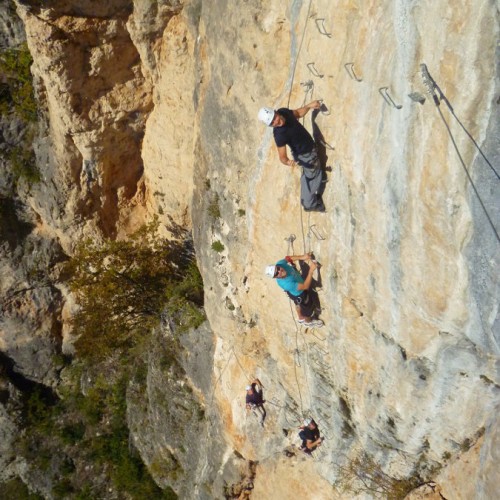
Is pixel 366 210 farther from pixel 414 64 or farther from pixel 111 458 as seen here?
pixel 111 458

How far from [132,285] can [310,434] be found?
19.4ft

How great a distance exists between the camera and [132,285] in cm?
1266

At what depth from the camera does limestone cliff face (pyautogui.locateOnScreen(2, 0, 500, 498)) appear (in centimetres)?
472

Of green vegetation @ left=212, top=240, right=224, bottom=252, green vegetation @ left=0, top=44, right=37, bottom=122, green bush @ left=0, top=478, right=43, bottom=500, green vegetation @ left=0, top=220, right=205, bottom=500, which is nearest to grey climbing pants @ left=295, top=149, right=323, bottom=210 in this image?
green vegetation @ left=212, top=240, right=224, bottom=252

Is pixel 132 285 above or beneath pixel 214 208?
beneath

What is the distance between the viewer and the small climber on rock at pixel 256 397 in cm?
941

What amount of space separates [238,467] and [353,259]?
19.9 feet

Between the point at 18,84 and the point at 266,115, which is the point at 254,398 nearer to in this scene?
the point at 266,115

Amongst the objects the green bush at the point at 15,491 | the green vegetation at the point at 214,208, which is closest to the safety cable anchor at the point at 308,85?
the green vegetation at the point at 214,208

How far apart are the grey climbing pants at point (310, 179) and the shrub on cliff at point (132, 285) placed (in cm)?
536

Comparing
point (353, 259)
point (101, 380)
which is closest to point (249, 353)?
point (353, 259)

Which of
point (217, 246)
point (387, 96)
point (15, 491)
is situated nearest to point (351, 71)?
point (387, 96)

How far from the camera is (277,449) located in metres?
9.62

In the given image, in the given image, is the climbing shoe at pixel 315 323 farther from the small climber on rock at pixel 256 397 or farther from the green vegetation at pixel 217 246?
the small climber on rock at pixel 256 397
